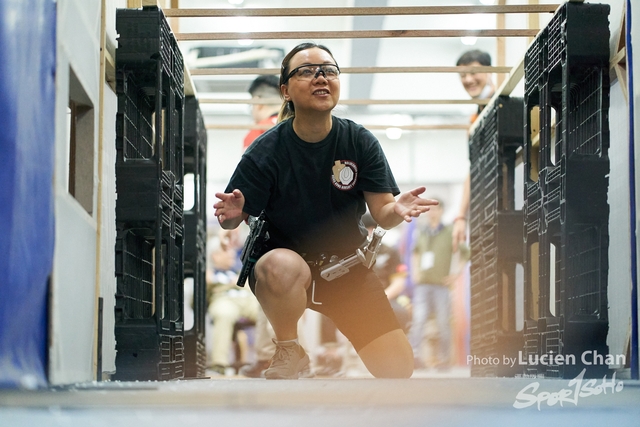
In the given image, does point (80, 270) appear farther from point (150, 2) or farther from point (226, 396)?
point (150, 2)

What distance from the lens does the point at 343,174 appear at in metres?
2.67

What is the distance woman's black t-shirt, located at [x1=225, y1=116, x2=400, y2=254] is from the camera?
2.67 meters

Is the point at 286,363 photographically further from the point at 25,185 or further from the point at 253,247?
the point at 25,185

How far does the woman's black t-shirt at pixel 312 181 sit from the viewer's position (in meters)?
2.67

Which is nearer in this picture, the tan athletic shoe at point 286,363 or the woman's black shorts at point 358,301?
the tan athletic shoe at point 286,363

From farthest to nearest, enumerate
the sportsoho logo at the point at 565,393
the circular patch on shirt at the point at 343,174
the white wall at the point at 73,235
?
the circular patch on shirt at the point at 343,174 → the white wall at the point at 73,235 → the sportsoho logo at the point at 565,393

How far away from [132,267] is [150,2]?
→ 0.92 m

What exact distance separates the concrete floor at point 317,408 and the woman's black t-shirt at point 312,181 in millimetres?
1126

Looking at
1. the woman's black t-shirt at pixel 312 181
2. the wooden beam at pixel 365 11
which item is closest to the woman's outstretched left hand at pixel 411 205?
the woman's black t-shirt at pixel 312 181

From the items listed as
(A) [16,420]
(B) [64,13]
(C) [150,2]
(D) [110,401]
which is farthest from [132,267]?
(A) [16,420]

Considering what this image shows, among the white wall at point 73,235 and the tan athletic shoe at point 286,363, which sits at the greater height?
the white wall at point 73,235

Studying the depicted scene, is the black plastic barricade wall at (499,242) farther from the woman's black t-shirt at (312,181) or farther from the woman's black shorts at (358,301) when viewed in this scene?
the woman's black t-shirt at (312,181)

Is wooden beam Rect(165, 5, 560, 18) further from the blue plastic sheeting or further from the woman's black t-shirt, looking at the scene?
the blue plastic sheeting

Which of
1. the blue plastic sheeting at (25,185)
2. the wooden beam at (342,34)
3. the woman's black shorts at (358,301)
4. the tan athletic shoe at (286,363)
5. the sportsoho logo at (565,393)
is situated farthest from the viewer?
the wooden beam at (342,34)
